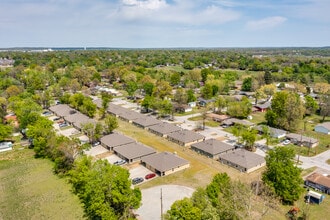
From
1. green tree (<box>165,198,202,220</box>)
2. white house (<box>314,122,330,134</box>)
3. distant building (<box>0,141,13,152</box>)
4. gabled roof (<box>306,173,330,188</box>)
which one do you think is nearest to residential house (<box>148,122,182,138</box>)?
gabled roof (<box>306,173,330,188</box>)

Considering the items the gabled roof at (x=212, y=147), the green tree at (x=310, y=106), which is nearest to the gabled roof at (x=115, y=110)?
the gabled roof at (x=212, y=147)

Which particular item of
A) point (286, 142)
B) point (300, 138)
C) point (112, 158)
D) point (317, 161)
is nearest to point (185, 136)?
point (112, 158)

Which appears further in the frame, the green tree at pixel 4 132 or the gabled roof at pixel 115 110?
the gabled roof at pixel 115 110

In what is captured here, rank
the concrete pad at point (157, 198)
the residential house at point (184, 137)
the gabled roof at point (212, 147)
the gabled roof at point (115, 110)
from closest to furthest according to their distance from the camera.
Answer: the concrete pad at point (157, 198)
the gabled roof at point (212, 147)
the residential house at point (184, 137)
the gabled roof at point (115, 110)

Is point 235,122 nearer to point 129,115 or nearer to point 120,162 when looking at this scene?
point 129,115

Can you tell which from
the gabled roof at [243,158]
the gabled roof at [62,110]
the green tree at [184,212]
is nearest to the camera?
the green tree at [184,212]

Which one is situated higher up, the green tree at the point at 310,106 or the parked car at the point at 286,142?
the green tree at the point at 310,106

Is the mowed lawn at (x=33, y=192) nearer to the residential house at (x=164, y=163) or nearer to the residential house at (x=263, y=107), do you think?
the residential house at (x=164, y=163)

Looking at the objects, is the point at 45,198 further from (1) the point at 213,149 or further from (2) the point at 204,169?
(1) the point at 213,149
